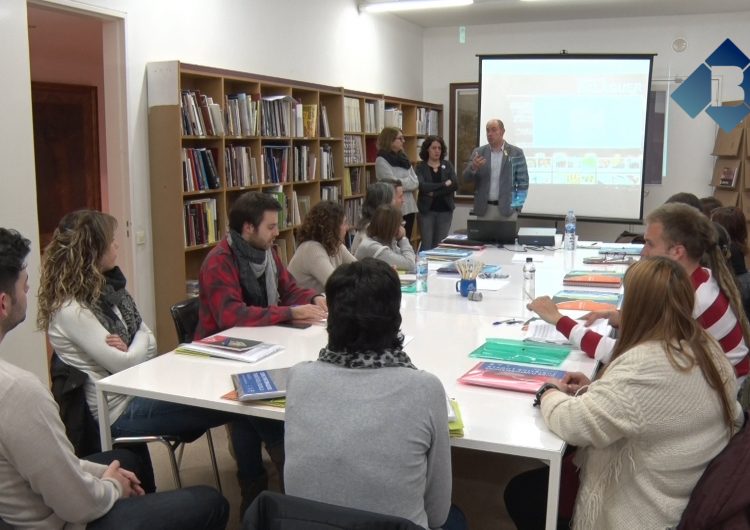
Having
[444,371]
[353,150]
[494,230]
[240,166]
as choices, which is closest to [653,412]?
[444,371]

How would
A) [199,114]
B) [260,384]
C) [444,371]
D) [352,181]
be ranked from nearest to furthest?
[260,384] → [444,371] → [199,114] → [352,181]

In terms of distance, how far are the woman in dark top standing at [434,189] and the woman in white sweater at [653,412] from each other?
5.45 meters

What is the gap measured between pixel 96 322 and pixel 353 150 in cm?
471

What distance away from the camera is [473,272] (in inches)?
140

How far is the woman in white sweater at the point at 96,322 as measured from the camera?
2459 mm

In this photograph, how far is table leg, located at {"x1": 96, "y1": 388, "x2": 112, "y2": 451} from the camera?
2342 mm

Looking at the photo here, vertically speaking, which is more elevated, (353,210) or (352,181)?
(352,181)

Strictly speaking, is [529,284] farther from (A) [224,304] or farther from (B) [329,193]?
(B) [329,193]

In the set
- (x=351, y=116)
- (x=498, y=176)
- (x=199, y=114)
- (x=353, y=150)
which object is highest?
(x=351, y=116)

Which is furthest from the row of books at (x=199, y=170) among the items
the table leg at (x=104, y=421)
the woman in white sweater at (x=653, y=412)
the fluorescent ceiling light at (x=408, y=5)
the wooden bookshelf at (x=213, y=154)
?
the woman in white sweater at (x=653, y=412)

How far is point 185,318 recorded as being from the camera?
3.01 metres

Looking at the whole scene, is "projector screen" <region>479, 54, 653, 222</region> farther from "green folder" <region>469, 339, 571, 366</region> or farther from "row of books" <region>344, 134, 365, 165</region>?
"green folder" <region>469, 339, 571, 366</region>

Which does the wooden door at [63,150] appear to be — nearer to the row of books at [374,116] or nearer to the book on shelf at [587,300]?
the row of books at [374,116]

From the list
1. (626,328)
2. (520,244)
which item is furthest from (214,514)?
(520,244)
